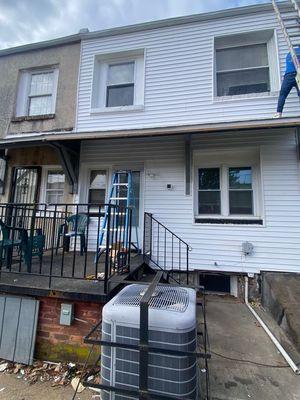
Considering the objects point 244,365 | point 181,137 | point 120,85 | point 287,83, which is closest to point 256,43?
point 287,83

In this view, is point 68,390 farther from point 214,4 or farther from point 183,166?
point 214,4

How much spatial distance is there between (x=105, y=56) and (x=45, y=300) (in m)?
6.04

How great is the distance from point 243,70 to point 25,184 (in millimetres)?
6058

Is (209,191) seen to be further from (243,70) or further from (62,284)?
(62,284)

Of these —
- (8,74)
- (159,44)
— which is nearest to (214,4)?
(159,44)

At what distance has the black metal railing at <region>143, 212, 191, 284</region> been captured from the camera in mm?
5234

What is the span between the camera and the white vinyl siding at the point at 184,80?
17.5 ft

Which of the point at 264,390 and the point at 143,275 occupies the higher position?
the point at 143,275

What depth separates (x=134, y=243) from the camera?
5.48m

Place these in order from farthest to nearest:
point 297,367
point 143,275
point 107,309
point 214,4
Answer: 1. point 214,4
2. point 143,275
3. point 297,367
4. point 107,309

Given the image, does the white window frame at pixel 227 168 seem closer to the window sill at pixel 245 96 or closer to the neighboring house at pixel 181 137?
the neighboring house at pixel 181 137

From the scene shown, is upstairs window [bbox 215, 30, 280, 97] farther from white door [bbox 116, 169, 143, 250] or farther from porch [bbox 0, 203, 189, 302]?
porch [bbox 0, 203, 189, 302]

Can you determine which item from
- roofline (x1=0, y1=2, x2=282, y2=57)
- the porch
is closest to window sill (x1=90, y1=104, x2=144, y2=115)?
roofline (x1=0, y1=2, x2=282, y2=57)

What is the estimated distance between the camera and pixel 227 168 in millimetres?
5488
